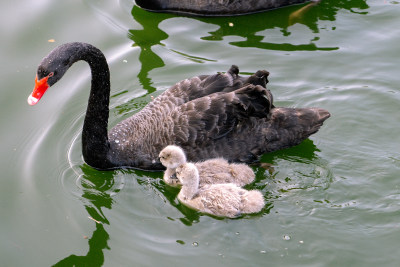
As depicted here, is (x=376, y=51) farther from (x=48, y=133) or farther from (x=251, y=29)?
(x=48, y=133)

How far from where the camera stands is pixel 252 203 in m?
5.29

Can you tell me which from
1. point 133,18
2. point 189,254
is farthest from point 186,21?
point 189,254

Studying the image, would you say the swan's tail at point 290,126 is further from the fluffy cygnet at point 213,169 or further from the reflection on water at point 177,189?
the fluffy cygnet at point 213,169

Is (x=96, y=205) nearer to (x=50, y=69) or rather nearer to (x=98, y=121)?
(x=98, y=121)

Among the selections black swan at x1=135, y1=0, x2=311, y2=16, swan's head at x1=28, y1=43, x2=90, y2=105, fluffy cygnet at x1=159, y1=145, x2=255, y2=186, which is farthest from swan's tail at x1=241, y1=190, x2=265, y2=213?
black swan at x1=135, y1=0, x2=311, y2=16

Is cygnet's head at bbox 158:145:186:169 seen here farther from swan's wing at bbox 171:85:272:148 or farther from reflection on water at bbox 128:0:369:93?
reflection on water at bbox 128:0:369:93

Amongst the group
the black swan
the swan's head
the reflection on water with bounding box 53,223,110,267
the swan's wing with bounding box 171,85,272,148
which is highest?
the swan's head

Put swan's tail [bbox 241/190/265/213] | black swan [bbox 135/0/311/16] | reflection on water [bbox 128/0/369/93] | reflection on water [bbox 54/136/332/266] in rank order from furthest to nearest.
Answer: black swan [bbox 135/0/311/16]
reflection on water [bbox 128/0/369/93]
reflection on water [bbox 54/136/332/266]
swan's tail [bbox 241/190/265/213]

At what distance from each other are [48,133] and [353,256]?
3404 mm

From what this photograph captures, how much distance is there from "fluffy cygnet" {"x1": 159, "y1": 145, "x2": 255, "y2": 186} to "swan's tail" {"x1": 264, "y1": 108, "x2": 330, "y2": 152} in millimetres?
527

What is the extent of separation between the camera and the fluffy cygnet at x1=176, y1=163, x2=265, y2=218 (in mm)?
5289

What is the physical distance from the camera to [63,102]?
6941 millimetres

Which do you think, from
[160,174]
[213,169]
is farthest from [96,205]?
[213,169]

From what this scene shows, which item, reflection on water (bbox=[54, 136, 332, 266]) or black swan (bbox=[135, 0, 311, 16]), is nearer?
reflection on water (bbox=[54, 136, 332, 266])
